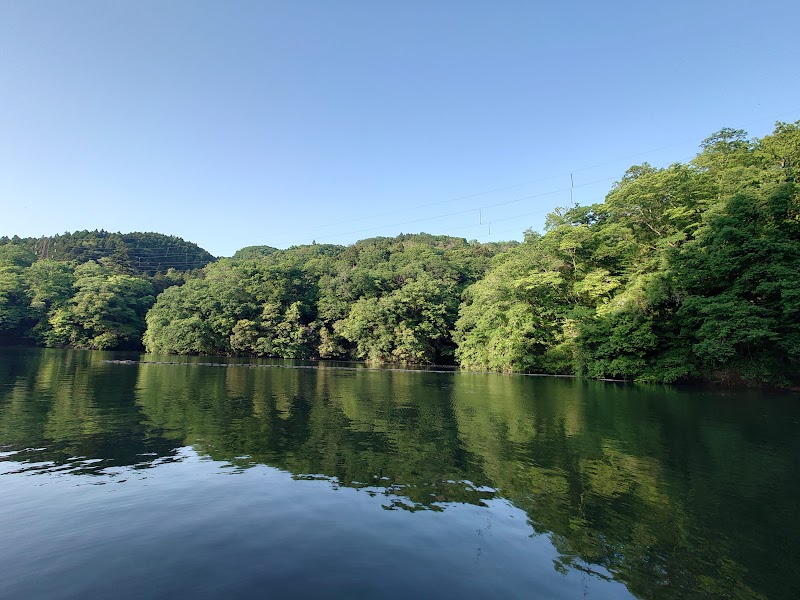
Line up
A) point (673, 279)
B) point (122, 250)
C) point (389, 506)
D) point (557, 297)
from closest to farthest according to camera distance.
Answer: point (389, 506) < point (673, 279) < point (557, 297) < point (122, 250)

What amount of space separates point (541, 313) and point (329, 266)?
52.1 m

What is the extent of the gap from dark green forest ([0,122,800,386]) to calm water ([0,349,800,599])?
19.0 metres

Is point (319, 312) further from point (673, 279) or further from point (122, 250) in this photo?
point (122, 250)

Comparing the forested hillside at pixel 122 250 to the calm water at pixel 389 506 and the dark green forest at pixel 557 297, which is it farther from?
the calm water at pixel 389 506

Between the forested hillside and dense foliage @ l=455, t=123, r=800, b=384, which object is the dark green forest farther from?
the forested hillside

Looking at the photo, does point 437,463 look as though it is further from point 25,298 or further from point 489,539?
point 25,298

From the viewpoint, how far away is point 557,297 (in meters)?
47.6

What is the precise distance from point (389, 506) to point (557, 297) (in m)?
42.9

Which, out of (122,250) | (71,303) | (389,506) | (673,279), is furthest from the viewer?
(122,250)

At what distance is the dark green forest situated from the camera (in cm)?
3127

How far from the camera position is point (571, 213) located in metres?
48.5

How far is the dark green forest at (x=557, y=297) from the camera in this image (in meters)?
31.3

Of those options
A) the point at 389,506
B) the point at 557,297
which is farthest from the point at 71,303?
the point at 389,506

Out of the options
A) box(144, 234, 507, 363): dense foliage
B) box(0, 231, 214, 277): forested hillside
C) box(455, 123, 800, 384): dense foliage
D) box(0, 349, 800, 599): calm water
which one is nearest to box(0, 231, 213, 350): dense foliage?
box(144, 234, 507, 363): dense foliage
